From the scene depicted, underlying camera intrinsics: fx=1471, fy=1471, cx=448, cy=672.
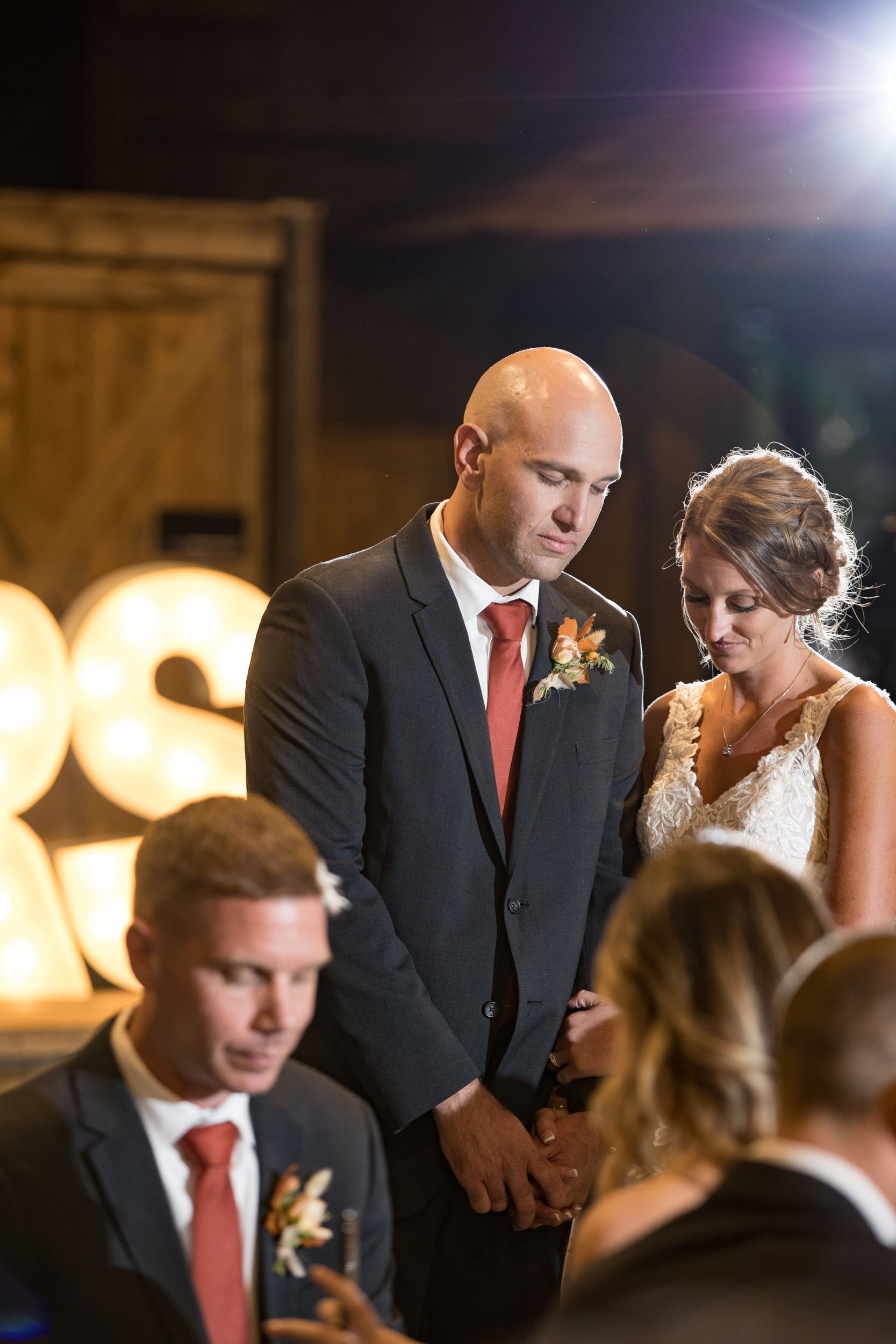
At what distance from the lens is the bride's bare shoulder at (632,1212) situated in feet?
4.12

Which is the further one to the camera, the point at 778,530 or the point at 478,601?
the point at 778,530

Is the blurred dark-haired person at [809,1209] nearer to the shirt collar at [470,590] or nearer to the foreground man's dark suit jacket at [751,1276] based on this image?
the foreground man's dark suit jacket at [751,1276]

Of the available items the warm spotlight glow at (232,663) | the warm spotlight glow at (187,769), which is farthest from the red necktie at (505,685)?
the warm spotlight glow at (187,769)

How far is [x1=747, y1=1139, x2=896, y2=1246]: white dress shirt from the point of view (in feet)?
3.32

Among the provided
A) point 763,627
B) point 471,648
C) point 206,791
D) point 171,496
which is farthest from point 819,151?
point 171,496

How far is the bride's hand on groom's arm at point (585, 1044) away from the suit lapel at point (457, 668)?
29 centimetres

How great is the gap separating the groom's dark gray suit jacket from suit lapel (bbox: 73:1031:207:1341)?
666 millimetres

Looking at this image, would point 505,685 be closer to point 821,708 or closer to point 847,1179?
point 821,708

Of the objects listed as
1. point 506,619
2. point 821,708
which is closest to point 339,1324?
point 506,619

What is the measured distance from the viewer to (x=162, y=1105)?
1.35 m

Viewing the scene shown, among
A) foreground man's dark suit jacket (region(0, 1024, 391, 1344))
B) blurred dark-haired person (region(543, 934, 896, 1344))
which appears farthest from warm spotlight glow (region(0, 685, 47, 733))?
blurred dark-haired person (region(543, 934, 896, 1344))

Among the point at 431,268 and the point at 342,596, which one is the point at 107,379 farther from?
the point at 342,596

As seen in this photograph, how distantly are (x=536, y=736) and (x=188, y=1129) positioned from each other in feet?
3.06

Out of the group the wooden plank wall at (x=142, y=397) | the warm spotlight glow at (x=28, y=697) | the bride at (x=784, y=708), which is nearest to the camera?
the bride at (x=784, y=708)
